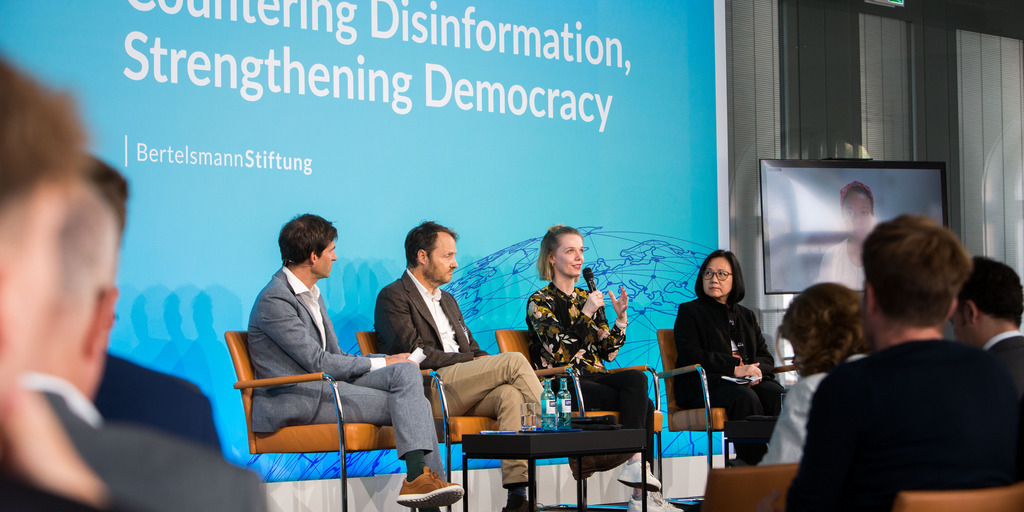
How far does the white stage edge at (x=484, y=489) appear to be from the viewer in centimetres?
445

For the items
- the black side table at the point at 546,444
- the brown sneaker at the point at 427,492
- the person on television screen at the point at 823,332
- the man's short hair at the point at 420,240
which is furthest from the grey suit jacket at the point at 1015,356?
the man's short hair at the point at 420,240

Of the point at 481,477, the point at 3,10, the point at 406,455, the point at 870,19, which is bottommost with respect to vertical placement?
the point at 481,477

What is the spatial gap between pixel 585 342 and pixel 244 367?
173cm

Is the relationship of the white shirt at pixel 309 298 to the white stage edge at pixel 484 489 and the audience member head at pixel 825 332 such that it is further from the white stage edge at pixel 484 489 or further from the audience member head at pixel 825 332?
the audience member head at pixel 825 332

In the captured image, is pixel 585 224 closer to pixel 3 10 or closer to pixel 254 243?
pixel 254 243

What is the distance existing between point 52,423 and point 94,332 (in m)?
0.05

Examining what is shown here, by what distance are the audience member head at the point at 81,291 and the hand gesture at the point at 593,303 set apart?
4.27 m

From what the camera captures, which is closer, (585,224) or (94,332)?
(94,332)

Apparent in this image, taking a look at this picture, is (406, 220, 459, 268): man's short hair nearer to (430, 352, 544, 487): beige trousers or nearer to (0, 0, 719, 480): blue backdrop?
(0, 0, 719, 480): blue backdrop

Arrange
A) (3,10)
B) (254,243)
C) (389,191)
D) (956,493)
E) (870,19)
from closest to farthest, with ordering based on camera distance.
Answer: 1. (956,493)
2. (3,10)
3. (254,243)
4. (389,191)
5. (870,19)

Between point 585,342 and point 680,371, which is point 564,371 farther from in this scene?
point 680,371

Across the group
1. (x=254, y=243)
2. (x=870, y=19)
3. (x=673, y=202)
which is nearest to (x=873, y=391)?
(x=254, y=243)

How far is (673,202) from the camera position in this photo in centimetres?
571

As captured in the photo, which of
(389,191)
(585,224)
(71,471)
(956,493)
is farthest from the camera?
(585,224)
